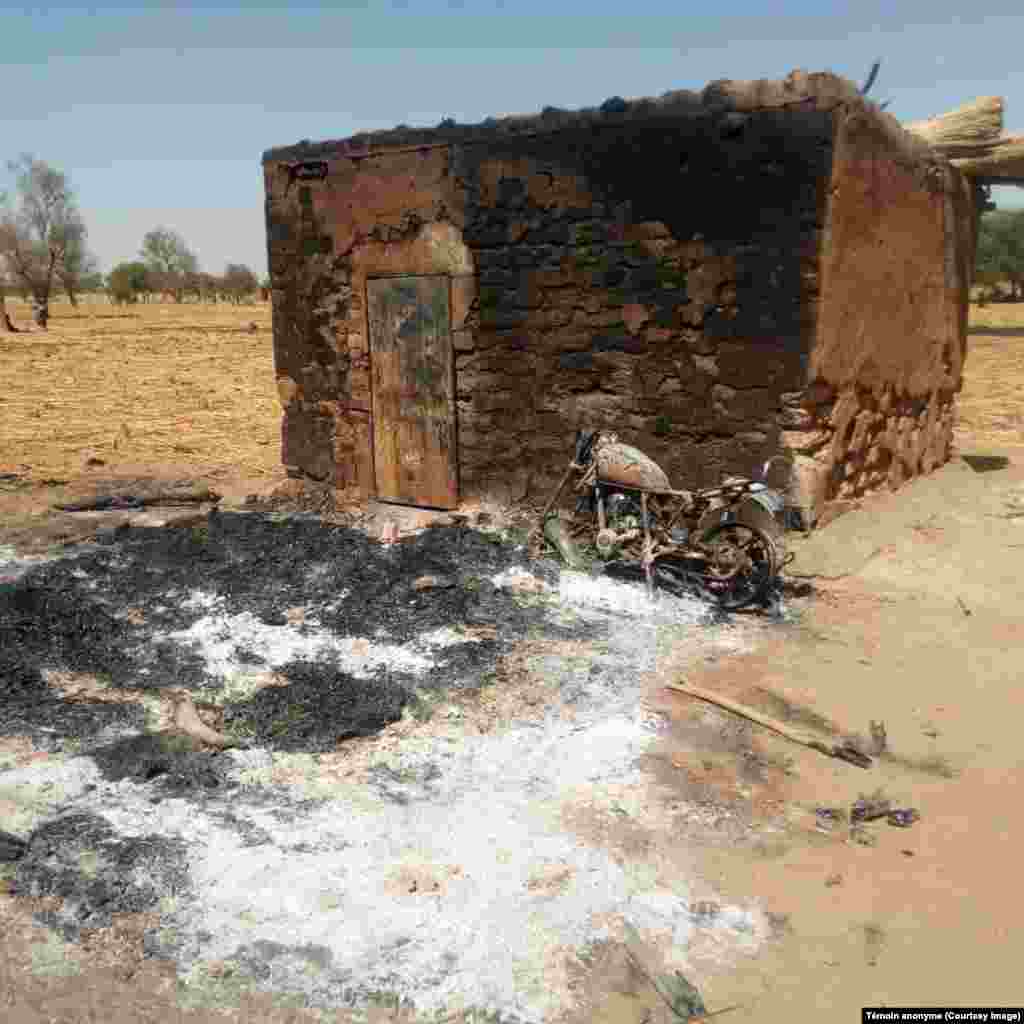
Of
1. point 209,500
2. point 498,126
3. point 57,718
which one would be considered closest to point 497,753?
point 57,718

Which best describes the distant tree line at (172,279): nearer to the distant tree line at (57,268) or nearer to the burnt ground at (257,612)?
the distant tree line at (57,268)

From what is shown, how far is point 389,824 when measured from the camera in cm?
357

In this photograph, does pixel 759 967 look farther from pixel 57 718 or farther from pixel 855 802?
pixel 57 718

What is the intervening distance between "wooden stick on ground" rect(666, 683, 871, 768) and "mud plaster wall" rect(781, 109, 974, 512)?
2196 mm

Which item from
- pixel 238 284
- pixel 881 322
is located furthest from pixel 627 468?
pixel 238 284

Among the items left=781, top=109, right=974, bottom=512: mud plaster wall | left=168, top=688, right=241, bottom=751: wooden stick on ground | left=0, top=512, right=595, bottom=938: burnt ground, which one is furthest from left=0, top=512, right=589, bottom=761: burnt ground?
left=781, top=109, right=974, bottom=512: mud plaster wall

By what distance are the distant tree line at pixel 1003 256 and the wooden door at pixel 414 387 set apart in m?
37.8

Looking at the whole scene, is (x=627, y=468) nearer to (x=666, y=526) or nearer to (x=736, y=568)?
(x=666, y=526)

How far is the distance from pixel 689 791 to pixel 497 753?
2.76 ft

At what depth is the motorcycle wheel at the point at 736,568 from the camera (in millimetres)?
5660

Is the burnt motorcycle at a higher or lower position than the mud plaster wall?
lower

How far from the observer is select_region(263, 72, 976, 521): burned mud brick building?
19.9 ft

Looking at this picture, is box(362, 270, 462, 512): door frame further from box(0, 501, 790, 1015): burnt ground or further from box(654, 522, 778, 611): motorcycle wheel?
box(654, 522, 778, 611): motorcycle wheel

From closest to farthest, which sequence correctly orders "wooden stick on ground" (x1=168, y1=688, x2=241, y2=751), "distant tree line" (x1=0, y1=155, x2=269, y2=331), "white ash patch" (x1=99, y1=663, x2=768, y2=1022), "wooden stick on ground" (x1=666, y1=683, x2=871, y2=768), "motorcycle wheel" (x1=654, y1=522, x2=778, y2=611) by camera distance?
1. "white ash patch" (x1=99, y1=663, x2=768, y2=1022)
2. "wooden stick on ground" (x1=666, y1=683, x2=871, y2=768)
3. "wooden stick on ground" (x1=168, y1=688, x2=241, y2=751)
4. "motorcycle wheel" (x1=654, y1=522, x2=778, y2=611)
5. "distant tree line" (x1=0, y1=155, x2=269, y2=331)
